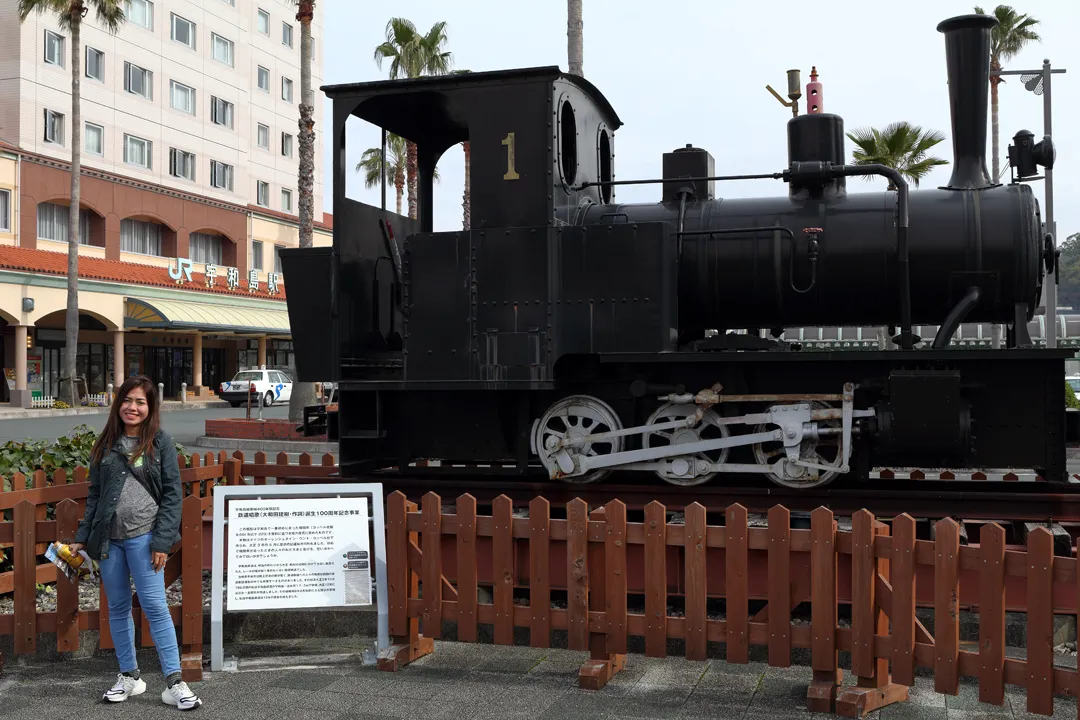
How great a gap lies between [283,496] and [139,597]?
869mm

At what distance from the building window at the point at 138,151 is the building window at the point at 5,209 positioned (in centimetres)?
605

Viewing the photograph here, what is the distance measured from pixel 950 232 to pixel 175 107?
3729 centimetres

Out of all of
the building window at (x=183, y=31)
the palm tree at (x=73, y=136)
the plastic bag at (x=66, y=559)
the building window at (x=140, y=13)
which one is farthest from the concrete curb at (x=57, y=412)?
the plastic bag at (x=66, y=559)

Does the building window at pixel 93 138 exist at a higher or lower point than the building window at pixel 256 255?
higher

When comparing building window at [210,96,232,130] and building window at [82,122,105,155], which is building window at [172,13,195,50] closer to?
building window at [210,96,232,130]

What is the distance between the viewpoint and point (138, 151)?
37.0 m

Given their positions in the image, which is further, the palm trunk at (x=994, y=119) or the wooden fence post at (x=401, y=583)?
the palm trunk at (x=994, y=119)

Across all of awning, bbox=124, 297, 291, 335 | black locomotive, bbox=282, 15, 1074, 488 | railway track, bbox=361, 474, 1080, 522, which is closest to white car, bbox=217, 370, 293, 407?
awning, bbox=124, 297, 291, 335

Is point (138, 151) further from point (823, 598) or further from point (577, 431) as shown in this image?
point (823, 598)

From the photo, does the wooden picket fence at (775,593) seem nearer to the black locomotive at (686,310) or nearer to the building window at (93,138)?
the black locomotive at (686,310)

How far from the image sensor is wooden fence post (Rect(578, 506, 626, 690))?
193 inches

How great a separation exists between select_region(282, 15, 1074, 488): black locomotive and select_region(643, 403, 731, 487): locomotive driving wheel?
18 millimetres

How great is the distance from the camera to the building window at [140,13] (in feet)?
119

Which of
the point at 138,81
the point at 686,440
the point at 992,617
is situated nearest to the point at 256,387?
the point at 138,81
